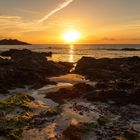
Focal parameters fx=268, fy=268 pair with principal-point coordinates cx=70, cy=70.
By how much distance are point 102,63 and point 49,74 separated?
8405 mm

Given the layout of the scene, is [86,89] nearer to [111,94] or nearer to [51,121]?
[111,94]

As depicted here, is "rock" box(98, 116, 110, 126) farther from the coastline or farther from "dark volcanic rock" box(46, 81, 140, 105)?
"dark volcanic rock" box(46, 81, 140, 105)

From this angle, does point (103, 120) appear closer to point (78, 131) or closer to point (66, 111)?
point (78, 131)

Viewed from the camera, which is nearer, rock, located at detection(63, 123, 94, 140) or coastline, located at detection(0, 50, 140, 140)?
rock, located at detection(63, 123, 94, 140)

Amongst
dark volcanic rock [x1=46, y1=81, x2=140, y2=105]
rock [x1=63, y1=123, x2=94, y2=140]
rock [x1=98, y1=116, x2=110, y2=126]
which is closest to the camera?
rock [x1=63, y1=123, x2=94, y2=140]

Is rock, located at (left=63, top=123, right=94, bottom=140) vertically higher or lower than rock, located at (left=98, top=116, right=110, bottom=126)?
higher

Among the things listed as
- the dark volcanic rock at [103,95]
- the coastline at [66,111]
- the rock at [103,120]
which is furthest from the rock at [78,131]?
the dark volcanic rock at [103,95]

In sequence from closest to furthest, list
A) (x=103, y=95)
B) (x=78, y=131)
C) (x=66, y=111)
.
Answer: (x=78, y=131)
(x=66, y=111)
(x=103, y=95)

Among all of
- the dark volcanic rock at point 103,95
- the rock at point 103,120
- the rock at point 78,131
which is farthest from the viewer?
the dark volcanic rock at point 103,95

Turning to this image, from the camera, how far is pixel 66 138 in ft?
38.0

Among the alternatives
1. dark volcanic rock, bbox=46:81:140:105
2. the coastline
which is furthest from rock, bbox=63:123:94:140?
dark volcanic rock, bbox=46:81:140:105

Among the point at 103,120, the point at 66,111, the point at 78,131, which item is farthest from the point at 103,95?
the point at 78,131

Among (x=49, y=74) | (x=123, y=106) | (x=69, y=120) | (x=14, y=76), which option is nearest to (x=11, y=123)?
(x=69, y=120)

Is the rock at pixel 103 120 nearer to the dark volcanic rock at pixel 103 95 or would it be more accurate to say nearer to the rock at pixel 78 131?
the rock at pixel 78 131
